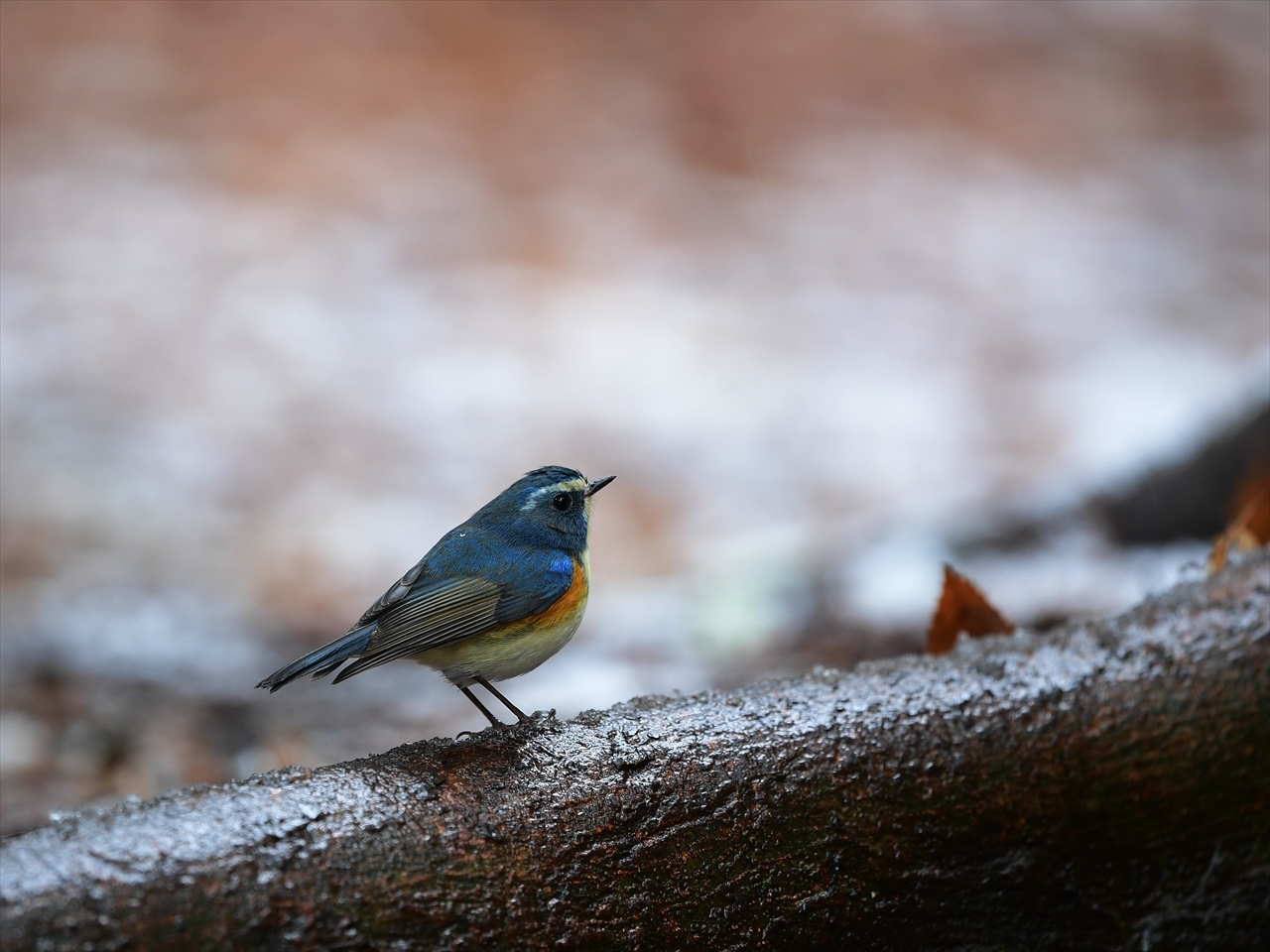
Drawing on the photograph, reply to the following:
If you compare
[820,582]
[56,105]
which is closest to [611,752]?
[820,582]

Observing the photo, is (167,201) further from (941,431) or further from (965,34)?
(965,34)

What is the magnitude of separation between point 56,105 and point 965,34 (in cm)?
983

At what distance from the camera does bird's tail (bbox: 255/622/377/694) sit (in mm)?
2170

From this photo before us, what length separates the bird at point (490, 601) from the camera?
8.00 feet

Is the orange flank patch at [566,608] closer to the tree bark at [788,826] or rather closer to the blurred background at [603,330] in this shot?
the tree bark at [788,826]

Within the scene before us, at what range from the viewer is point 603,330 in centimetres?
887

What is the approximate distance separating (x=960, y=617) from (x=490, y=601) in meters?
1.29

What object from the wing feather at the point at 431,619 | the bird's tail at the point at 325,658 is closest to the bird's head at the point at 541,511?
the wing feather at the point at 431,619

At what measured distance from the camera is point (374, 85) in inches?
486

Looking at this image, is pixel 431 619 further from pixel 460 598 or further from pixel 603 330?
pixel 603 330

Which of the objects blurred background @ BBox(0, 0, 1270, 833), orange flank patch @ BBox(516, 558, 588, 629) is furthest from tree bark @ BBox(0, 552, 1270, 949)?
blurred background @ BBox(0, 0, 1270, 833)

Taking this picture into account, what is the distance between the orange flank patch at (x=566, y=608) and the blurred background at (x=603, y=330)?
1.73 metres

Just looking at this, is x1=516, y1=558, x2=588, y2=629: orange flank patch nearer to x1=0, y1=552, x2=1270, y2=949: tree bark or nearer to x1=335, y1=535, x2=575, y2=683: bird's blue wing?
x1=335, y1=535, x2=575, y2=683: bird's blue wing

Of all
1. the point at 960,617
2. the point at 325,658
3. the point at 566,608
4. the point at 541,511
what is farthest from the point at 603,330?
the point at 325,658
